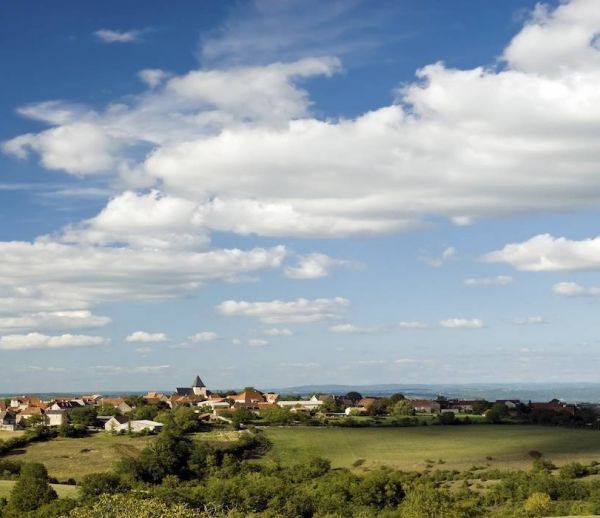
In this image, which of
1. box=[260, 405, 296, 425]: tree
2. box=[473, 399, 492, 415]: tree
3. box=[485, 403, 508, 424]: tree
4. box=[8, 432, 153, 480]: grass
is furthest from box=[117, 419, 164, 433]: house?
box=[473, 399, 492, 415]: tree

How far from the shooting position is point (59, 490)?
86.5 meters

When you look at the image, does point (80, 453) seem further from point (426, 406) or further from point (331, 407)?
point (426, 406)

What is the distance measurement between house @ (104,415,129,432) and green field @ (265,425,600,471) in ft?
81.9

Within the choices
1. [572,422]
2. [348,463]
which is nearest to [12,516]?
[348,463]

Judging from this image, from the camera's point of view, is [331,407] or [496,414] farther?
[331,407]

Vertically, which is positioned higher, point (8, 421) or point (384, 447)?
point (8, 421)

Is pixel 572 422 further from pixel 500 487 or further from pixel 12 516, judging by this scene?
pixel 12 516

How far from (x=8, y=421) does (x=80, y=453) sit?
40114mm

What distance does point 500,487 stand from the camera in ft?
287

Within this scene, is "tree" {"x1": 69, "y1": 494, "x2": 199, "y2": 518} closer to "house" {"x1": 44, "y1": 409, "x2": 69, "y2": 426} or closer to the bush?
the bush

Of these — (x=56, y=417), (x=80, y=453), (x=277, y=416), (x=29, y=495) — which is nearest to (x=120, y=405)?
(x=56, y=417)

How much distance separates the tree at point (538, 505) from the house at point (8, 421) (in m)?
92.3

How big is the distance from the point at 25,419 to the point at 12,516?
8536 centimetres

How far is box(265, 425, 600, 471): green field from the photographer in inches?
4215
